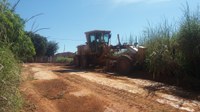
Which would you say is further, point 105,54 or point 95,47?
point 95,47

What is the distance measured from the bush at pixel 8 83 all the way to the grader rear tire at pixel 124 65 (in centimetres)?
1134

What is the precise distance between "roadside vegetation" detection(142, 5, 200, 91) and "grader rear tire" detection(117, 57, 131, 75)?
2.67 meters

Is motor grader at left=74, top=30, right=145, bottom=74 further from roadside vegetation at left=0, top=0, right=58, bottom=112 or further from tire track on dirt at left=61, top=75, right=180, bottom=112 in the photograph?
roadside vegetation at left=0, top=0, right=58, bottom=112

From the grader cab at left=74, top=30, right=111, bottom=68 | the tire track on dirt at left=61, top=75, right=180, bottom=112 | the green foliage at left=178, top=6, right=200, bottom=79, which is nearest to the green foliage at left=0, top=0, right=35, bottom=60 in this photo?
the tire track on dirt at left=61, top=75, right=180, bottom=112

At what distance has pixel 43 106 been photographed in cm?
746

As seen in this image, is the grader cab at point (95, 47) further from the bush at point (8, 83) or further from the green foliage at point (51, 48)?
the green foliage at point (51, 48)

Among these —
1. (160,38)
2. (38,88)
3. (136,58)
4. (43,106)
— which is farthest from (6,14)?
(136,58)

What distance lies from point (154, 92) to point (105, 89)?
163 centimetres

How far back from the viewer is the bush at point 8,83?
4.29 m

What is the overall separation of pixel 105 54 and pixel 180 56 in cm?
880

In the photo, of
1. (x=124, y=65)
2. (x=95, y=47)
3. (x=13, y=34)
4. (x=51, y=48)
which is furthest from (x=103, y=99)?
(x=51, y=48)

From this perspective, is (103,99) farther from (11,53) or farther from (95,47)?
(95,47)

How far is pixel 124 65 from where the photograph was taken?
1627 cm

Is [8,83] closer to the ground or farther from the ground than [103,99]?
farther from the ground
